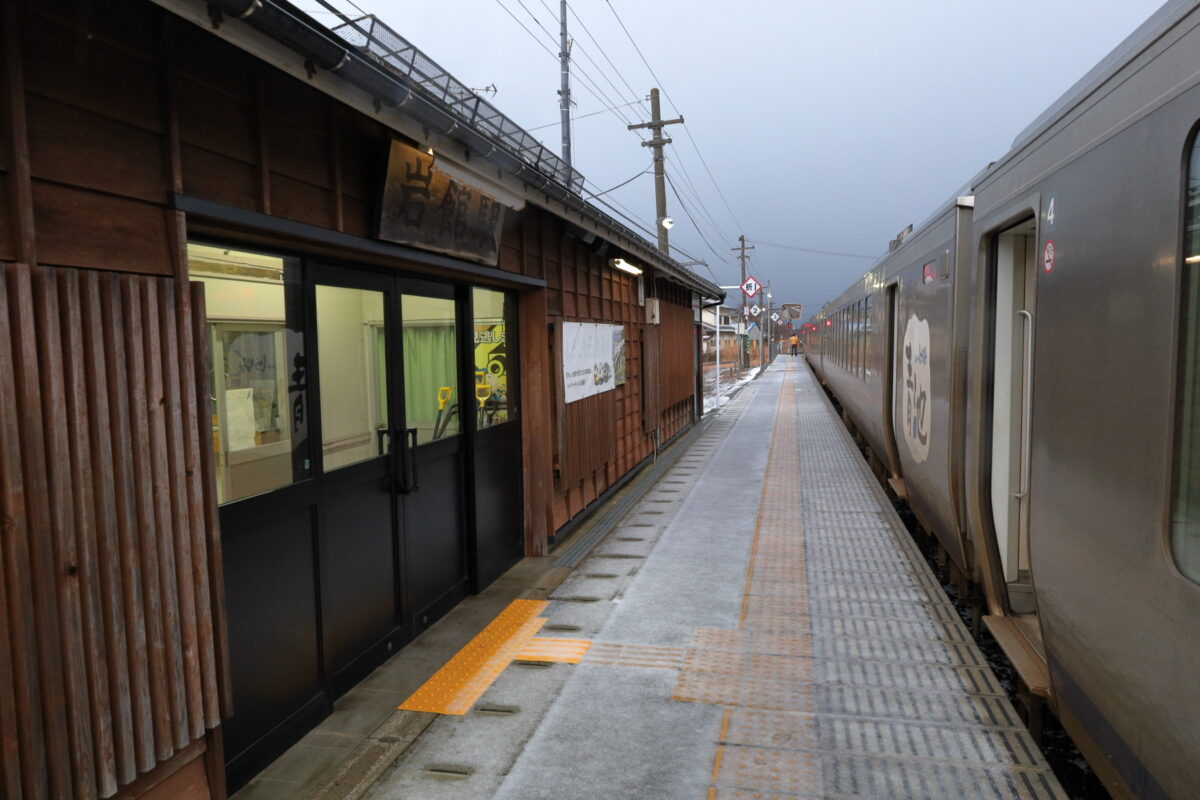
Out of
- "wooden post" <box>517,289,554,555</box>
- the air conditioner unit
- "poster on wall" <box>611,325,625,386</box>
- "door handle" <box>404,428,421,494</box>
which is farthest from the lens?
the air conditioner unit

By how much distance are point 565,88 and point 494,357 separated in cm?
715

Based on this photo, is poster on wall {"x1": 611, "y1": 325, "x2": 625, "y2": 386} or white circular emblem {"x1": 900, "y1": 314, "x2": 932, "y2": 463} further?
poster on wall {"x1": 611, "y1": 325, "x2": 625, "y2": 386}

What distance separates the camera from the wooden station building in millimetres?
2225

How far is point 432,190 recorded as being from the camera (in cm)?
452

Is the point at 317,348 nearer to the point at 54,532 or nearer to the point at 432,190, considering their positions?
the point at 432,190

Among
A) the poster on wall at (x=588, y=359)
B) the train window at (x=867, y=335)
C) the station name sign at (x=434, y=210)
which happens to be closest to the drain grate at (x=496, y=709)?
the station name sign at (x=434, y=210)

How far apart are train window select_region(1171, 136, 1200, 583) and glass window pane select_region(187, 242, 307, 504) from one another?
334cm

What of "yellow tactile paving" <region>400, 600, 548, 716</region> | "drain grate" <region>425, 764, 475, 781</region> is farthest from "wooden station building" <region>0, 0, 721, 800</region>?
"drain grate" <region>425, 764, 475, 781</region>

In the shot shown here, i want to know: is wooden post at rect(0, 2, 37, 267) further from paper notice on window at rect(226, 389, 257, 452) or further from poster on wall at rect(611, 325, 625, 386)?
poster on wall at rect(611, 325, 625, 386)

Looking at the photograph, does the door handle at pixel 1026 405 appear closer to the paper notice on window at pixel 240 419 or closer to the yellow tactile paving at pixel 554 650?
the yellow tactile paving at pixel 554 650

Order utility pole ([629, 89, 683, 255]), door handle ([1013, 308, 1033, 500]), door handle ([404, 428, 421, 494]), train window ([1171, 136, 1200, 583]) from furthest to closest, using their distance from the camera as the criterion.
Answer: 1. utility pole ([629, 89, 683, 255])
2. door handle ([404, 428, 421, 494])
3. door handle ([1013, 308, 1033, 500])
4. train window ([1171, 136, 1200, 583])

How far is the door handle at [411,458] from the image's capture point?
4.71 m

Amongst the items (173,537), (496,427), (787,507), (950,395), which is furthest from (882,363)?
(173,537)

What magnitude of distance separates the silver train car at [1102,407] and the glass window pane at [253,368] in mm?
3327
